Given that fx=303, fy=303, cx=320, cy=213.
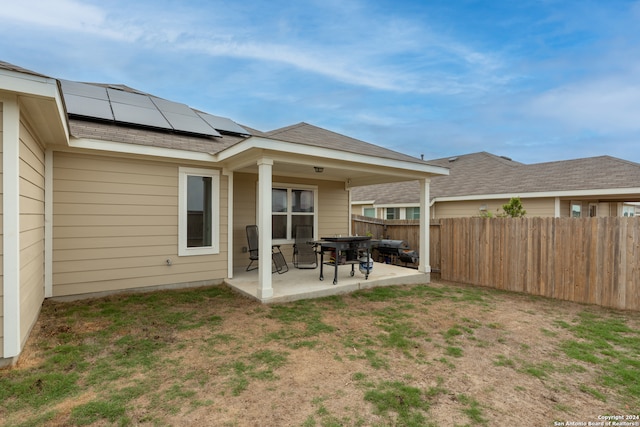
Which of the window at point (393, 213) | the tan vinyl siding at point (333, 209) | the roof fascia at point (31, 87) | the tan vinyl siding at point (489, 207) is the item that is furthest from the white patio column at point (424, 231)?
the window at point (393, 213)

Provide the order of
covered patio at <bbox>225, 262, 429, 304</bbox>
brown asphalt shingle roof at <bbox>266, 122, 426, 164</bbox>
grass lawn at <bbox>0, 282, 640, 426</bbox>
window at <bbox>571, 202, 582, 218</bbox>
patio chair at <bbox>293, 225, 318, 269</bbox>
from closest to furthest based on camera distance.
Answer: grass lawn at <bbox>0, 282, 640, 426</bbox> → covered patio at <bbox>225, 262, 429, 304</bbox> → brown asphalt shingle roof at <bbox>266, 122, 426, 164</bbox> → patio chair at <bbox>293, 225, 318, 269</bbox> → window at <bbox>571, 202, 582, 218</bbox>

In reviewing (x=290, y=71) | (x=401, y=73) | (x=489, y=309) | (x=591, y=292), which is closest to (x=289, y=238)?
(x=489, y=309)

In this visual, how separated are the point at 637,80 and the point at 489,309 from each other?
11.9 meters

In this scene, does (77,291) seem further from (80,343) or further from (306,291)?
(306,291)

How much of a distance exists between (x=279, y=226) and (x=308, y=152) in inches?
121

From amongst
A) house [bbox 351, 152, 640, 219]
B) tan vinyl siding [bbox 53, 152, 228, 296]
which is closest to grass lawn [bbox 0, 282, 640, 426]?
tan vinyl siding [bbox 53, 152, 228, 296]

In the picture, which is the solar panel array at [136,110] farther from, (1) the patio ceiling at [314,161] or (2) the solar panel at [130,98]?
(1) the patio ceiling at [314,161]

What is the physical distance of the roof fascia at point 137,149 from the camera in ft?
14.9

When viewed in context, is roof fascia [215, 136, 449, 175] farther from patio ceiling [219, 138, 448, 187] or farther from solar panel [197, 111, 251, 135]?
solar panel [197, 111, 251, 135]

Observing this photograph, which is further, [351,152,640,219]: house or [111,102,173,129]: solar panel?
[351,152,640,219]: house

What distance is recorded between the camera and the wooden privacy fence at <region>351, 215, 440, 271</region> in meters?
8.02

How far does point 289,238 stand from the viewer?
777 cm

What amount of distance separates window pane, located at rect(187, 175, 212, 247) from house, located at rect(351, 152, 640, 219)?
7947 millimetres

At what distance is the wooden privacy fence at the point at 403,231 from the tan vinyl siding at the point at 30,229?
758cm
